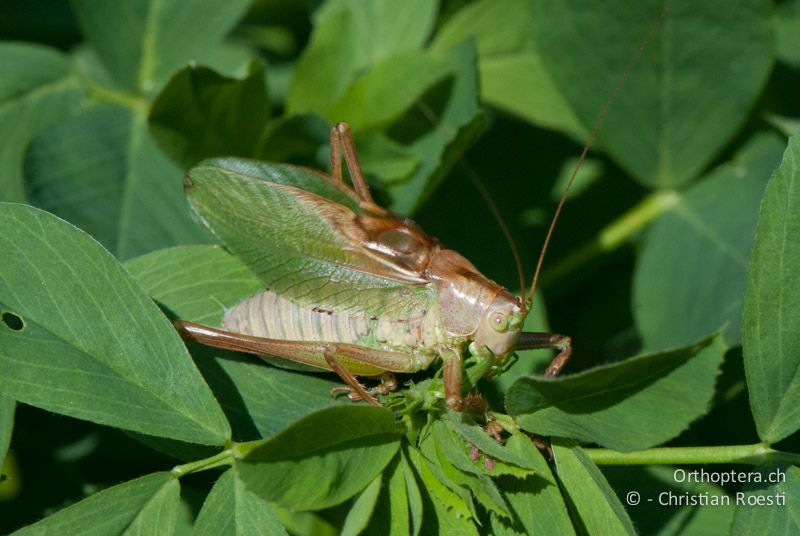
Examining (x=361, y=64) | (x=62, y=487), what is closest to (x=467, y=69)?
(x=361, y=64)

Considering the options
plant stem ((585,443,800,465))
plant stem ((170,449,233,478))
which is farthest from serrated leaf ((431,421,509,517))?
plant stem ((170,449,233,478))

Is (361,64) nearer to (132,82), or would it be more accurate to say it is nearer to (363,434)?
(132,82)

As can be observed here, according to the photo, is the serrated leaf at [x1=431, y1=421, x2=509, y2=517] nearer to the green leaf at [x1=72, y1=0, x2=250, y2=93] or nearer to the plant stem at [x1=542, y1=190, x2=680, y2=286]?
the plant stem at [x1=542, y1=190, x2=680, y2=286]

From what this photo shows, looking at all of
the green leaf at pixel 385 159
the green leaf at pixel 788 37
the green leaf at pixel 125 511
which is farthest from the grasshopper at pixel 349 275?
the green leaf at pixel 788 37

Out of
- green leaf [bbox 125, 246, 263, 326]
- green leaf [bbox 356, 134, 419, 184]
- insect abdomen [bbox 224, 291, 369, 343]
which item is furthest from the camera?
green leaf [bbox 356, 134, 419, 184]

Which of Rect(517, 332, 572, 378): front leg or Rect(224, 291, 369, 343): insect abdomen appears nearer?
Rect(224, 291, 369, 343): insect abdomen

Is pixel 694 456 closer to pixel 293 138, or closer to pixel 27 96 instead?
pixel 293 138

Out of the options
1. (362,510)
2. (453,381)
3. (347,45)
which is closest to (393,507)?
(362,510)

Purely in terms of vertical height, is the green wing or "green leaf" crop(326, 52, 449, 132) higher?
"green leaf" crop(326, 52, 449, 132)
